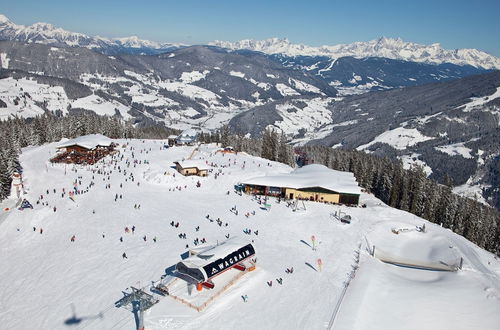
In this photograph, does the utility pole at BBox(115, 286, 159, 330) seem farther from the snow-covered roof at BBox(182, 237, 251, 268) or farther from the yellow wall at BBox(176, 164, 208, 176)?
the yellow wall at BBox(176, 164, 208, 176)

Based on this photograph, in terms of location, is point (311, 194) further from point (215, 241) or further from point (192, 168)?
point (215, 241)

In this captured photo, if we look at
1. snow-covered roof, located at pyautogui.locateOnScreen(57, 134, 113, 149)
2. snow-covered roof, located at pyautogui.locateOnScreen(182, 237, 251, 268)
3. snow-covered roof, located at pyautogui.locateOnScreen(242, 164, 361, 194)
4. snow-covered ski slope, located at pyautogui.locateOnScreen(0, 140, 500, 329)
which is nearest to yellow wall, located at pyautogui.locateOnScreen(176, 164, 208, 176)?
snow-covered ski slope, located at pyautogui.locateOnScreen(0, 140, 500, 329)

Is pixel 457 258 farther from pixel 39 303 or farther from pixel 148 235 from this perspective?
pixel 39 303

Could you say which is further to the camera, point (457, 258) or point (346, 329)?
point (457, 258)

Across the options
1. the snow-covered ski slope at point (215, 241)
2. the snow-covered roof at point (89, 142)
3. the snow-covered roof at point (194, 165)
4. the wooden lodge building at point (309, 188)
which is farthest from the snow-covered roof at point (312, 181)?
the snow-covered roof at point (89, 142)

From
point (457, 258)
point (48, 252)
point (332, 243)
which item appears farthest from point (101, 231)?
point (457, 258)

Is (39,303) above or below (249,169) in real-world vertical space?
below

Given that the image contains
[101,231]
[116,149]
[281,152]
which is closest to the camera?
[101,231]

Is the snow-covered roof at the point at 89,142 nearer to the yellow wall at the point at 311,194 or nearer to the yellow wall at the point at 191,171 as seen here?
the yellow wall at the point at 191,171

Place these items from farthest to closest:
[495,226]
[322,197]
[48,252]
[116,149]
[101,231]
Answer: [116,149], [495,226], [322,197], [101,231], [48,252]
